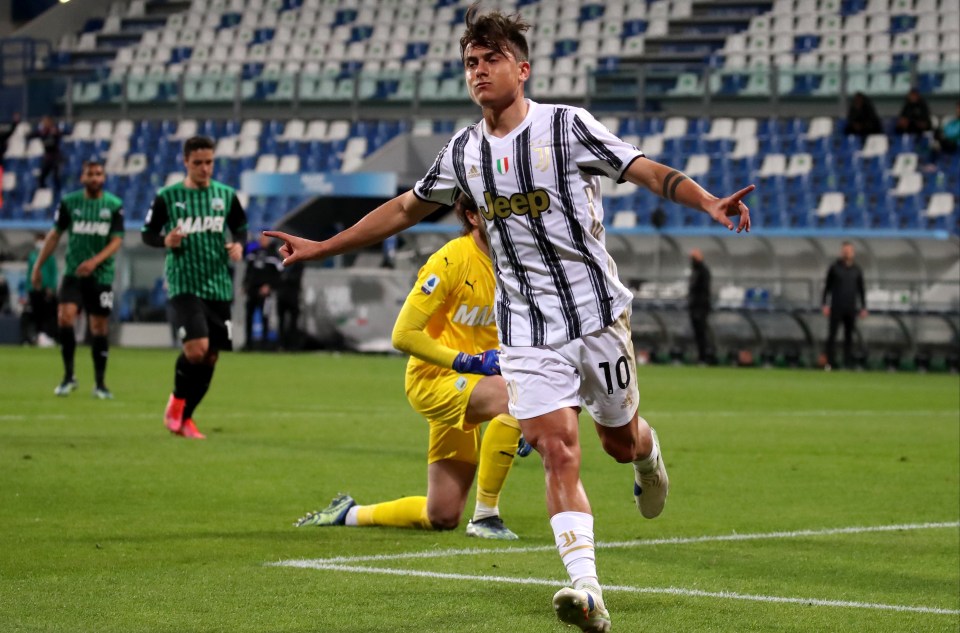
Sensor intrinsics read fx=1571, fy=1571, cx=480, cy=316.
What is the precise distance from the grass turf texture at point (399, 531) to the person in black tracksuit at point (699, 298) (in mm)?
9022

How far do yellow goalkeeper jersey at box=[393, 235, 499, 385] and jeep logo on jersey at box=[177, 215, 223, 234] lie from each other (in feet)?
15.2

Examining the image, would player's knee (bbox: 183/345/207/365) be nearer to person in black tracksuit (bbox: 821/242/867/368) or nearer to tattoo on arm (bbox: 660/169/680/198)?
tattoo on arm (bbox: 660/169/680/198)

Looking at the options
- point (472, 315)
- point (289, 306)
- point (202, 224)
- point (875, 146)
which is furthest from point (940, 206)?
point (472, 315)

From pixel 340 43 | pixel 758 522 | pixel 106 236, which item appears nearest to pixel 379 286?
pixel 106 236

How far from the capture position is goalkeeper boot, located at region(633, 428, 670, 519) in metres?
6.20

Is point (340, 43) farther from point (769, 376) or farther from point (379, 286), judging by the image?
point (769, 376)

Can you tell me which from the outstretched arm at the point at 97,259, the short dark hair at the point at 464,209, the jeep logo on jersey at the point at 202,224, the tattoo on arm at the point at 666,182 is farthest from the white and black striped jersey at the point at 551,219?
the outstretched arm at the point at 97,259

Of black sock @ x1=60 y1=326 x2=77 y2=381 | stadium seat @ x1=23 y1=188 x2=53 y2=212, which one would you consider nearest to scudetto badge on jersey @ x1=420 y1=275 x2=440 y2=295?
black sock @ x1=60 y1=326 x2=77 y2=381

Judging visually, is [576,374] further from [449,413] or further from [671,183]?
[449,413]

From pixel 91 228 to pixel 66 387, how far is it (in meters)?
1.88

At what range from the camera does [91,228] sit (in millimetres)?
15555

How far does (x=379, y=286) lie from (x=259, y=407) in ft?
39.1

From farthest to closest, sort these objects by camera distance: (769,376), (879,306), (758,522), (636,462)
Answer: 1. (879,306)
2. (769,376)
3. (758,522)
4. (636,462)

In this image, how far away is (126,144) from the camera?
38.0 metres
